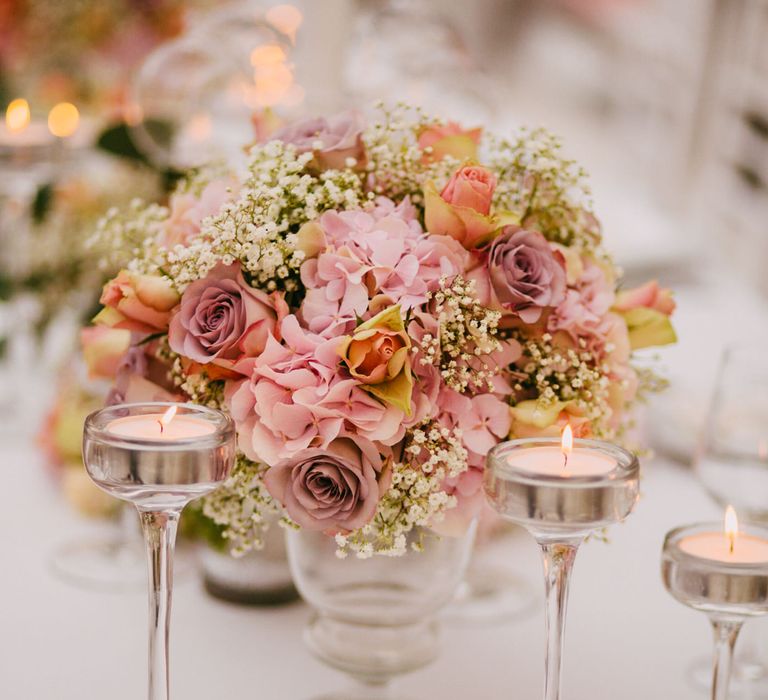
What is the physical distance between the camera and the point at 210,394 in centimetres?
84

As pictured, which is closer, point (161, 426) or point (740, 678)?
point (161, 426)

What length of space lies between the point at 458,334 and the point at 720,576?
242 mm

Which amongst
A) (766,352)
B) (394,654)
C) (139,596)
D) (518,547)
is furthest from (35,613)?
(766,352)

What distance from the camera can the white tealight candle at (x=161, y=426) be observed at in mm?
706

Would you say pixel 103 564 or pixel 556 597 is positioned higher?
pixel 556 597

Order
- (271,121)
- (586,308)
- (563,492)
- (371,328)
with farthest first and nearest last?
1. (271,121)
2. (586,308)
3. (371,328)
4. (563,492)

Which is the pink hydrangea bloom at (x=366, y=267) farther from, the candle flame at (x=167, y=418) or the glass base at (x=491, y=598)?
the glass base at (x=491, y=598)

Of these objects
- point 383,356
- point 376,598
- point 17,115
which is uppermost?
→ point 17,115

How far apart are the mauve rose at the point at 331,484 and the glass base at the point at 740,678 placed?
43 cm

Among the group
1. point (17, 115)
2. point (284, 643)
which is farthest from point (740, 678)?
point (17, 115)

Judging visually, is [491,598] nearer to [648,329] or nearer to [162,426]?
[648,329]

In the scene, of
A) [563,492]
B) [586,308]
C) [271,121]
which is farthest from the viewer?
[271,121]

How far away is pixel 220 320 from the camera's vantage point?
2.61 feet

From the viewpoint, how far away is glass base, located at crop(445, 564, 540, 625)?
43.9 inches
